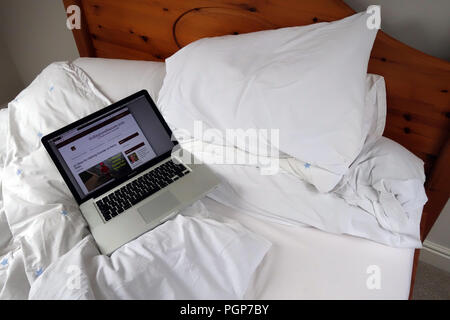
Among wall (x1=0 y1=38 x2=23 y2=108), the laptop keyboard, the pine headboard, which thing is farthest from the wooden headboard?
wall (x1=0 y1=38 x2=23 y2=108)

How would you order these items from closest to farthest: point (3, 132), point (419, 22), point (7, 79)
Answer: point (419, 22) < point (3, 132) < point (7, 79)

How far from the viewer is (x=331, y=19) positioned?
3.19 ft

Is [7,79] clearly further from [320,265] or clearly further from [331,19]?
[320,265]

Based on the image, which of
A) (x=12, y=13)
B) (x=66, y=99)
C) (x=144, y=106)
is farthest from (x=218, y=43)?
(x=12, y=13)

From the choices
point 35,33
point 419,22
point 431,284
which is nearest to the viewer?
point 419,22

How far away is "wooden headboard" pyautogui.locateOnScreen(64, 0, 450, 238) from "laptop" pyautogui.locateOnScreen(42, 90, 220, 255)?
15.5 inches

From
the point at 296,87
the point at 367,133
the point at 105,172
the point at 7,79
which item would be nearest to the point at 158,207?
the point at 105,172

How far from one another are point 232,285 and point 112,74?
0.91 m

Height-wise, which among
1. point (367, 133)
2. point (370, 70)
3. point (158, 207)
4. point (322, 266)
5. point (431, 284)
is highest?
point (370, 70)

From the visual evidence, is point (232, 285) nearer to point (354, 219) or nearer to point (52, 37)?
point (354, 219)

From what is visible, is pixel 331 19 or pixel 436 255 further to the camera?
→ pixel 436 255

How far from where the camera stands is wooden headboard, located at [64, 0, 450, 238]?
93 cm

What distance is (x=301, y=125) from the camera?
0.87 meters

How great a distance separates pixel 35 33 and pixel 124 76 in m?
0.98
